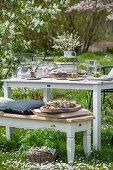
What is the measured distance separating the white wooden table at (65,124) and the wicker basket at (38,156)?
22cm

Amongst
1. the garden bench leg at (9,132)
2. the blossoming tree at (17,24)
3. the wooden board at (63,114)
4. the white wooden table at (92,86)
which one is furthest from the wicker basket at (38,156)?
the blossoming tree at (17,24)

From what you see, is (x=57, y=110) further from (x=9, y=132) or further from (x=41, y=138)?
(x=9, y=132)

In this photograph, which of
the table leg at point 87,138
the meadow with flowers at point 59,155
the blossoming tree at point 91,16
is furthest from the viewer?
the blossoming tree at point 91,16

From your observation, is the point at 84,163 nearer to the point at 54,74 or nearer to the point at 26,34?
the point at 54,74

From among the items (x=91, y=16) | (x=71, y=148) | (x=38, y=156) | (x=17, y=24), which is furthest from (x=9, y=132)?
(x=91, y=16)

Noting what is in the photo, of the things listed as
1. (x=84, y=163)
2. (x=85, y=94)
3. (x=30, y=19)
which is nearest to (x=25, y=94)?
(x=85, y=94)

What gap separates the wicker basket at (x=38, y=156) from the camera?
13.4 ft

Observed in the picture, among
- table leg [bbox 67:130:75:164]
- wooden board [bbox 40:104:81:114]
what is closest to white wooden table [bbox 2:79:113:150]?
wooden board [bbox 40:104:81:114]

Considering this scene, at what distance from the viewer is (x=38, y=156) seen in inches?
161

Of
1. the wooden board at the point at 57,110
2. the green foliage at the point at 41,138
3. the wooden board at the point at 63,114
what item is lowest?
the green foliage at the point at 41,138

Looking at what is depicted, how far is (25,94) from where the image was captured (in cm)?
836

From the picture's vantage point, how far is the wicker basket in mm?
4078

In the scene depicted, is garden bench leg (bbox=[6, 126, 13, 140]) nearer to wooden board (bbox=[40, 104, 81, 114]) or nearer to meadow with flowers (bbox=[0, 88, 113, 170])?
meadow with flowers (bbox=[0, 88, 113, 170])

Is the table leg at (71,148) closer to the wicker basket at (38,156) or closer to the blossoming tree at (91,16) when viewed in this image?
the wicker basket at (38,156)
